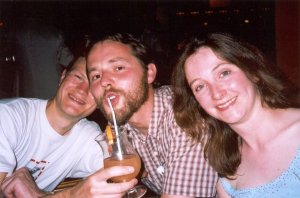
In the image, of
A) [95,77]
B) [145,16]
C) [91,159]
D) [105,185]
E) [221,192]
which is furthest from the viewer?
[145,16]

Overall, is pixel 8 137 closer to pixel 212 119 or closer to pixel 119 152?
pixel 119 152

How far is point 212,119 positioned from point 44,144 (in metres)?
1.44

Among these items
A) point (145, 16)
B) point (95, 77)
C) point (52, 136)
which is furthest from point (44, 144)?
point (145, 16)

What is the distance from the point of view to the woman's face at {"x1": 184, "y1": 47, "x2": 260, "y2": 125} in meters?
1.95

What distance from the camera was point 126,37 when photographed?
2670mm

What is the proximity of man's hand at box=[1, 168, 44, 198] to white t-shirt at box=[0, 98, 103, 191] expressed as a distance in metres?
0.15

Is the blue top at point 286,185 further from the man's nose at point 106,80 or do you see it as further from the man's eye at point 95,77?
the man's eye at point 95,77

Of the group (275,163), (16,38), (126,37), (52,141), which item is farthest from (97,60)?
(16,38)

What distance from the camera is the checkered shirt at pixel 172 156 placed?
6.56ft

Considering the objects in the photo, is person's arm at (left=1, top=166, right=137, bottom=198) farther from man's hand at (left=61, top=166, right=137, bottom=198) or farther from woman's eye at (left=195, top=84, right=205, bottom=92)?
woman's eye at (left=195, top=84, right=205, bottom=92)

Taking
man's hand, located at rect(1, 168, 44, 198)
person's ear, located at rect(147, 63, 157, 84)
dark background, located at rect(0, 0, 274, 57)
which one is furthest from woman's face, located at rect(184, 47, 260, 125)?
dark background, located at rect(0, 0, 274, 57)

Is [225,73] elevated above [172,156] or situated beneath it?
elevated above

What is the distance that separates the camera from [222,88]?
195 cm

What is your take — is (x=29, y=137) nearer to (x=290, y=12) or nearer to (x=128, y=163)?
(x=128, y=163)
